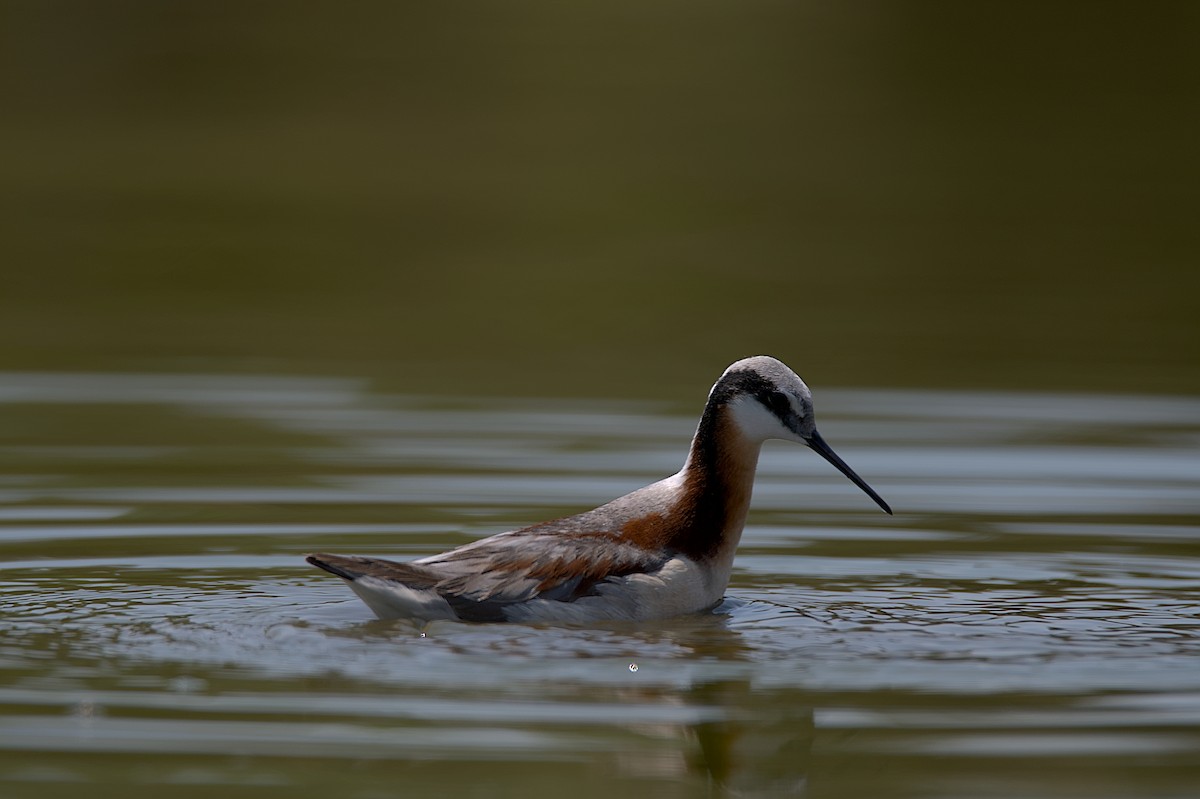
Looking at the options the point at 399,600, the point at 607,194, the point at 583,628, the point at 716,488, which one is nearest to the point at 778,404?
the point at 716,488

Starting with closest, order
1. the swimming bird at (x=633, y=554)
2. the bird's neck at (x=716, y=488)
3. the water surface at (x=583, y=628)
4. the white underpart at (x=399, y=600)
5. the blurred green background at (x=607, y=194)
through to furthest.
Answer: the water surface at (x=583, y=628), the white underpart at (x=399, y=600), the swimming bird at (x=633, y=554), the bird's neck at (x=716, y=488), the blurred green background at (x=607, y=194)

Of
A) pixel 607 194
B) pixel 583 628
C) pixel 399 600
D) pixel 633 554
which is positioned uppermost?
pixel 607 194

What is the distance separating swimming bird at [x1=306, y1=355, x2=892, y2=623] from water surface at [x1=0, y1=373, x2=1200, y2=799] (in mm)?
201

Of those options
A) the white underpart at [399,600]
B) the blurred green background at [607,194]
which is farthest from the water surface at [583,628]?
the blurred green background at [607,194]

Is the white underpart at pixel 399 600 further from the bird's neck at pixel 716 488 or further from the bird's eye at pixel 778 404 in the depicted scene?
the bird's eye at pixel 778 404

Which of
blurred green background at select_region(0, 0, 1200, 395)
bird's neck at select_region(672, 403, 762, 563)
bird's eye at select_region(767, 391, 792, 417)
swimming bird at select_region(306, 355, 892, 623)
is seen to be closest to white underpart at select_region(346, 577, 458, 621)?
swimming bird at select_region(306, 355, 892, 623)

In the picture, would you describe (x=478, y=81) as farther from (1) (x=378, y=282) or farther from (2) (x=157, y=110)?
(1) (x=378, y=282)

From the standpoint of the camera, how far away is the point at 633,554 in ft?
33.9

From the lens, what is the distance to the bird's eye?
10758 mm

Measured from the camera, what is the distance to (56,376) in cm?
1708

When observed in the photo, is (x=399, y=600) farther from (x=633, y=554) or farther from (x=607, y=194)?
(x=607, y=194)

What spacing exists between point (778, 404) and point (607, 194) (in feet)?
52.7

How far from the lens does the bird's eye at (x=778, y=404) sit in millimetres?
10758

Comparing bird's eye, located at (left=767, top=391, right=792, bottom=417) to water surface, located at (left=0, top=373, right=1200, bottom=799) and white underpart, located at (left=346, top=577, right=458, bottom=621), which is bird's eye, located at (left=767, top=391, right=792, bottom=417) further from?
white underpart, located at (left=346, top=577, right=458, bottom=621)
